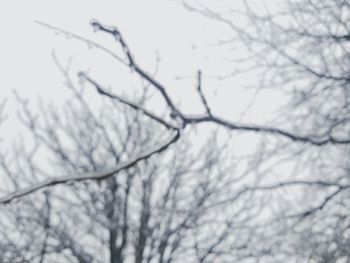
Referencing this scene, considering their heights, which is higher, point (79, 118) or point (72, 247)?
point (79, 118)

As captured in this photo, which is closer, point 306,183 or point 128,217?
point 306,183

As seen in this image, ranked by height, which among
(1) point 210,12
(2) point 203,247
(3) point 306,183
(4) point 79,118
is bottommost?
(3) point 306,183

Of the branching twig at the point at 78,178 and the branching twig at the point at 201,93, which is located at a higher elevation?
the branching twig at the point at 201,93

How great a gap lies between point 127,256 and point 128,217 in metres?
0.66

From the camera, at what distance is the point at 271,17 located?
436cm

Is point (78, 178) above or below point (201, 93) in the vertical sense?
below

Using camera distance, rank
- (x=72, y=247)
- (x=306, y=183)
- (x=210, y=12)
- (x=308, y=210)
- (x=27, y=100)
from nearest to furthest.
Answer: (x=306, y=183)
(x=308, y=210)
(x=210, y=12)
(x=72, y=247)
(x=27, y=100)

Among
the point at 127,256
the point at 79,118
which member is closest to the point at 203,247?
the point at 127,256

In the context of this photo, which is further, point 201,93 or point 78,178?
point 201,93

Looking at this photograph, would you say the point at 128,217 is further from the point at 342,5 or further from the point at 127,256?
the point at 342,5

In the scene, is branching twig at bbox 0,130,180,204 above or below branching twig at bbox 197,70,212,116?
below

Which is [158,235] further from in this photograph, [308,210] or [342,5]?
[342,5]

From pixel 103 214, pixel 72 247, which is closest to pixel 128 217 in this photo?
pixel 103 214

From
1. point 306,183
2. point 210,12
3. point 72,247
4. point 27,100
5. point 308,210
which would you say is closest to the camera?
point 306,183
